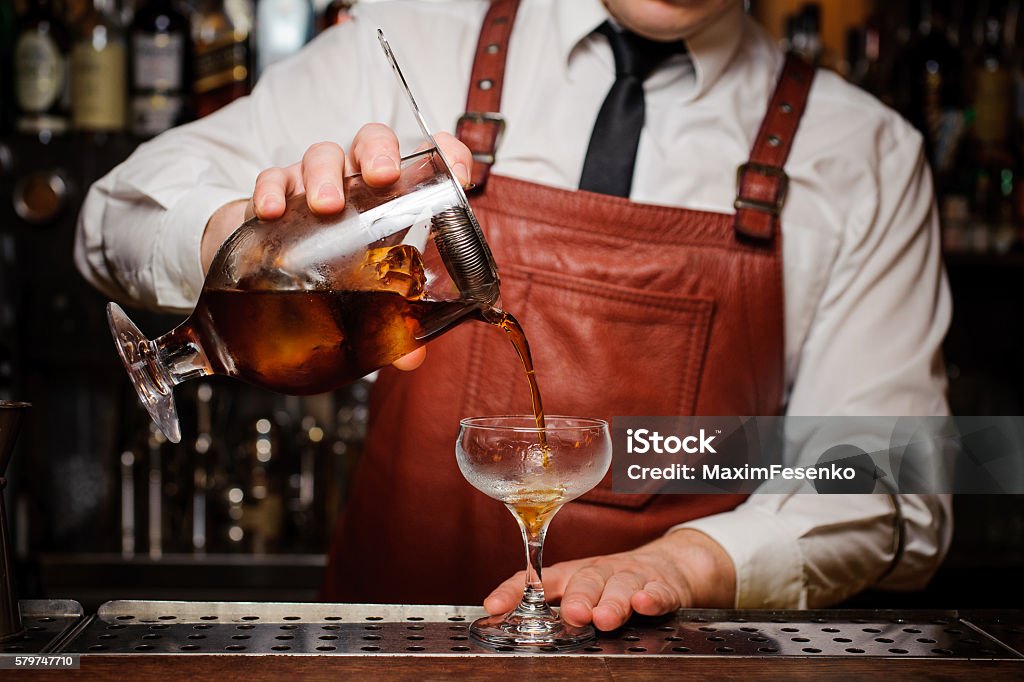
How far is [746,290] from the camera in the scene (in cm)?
141

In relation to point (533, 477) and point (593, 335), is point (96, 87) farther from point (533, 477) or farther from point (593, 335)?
point (533, 477)

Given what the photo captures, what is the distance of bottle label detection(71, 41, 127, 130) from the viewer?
2.21 metres

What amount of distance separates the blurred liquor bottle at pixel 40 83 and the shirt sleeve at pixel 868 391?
155 cm

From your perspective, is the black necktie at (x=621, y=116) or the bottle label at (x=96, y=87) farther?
the bottle label at (x=96, y=87)

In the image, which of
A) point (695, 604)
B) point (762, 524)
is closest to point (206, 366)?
point (695, 604)

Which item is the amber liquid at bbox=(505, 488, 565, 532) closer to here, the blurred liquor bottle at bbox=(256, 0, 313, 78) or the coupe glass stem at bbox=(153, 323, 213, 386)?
the coupe glass stem at bbox=(153, 323, 213, 386)

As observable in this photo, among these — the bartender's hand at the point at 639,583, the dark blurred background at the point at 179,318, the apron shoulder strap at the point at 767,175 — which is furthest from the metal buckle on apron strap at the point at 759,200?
the dark blurred background at the point at 179,318

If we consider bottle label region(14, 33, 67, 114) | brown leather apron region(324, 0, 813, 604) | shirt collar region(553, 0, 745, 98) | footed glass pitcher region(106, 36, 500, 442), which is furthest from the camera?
bottle label region(14, 33, 67, 114)

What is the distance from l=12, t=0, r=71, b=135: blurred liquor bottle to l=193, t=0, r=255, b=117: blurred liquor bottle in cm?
26

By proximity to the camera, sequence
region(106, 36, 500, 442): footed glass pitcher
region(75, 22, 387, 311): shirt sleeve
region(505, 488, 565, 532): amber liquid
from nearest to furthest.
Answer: region(106, 36, 500, 442): footed glass pitcher
region(505, 488, 565, 532): amber liquid
region(75, 22, 387, 311): shirt sleeve

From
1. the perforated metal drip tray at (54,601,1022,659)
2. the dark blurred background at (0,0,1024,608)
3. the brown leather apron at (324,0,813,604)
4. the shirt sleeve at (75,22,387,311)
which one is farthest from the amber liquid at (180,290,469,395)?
the dark blurred background at (0,0,1024,608)

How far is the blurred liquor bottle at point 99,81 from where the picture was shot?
87.0 inches

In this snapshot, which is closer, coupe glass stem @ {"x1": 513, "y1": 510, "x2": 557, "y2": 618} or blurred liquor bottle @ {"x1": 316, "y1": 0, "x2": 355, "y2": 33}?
coupe glass stem @ {"x1": 513, "y1": 510, "x2": 557, "y2": 618}

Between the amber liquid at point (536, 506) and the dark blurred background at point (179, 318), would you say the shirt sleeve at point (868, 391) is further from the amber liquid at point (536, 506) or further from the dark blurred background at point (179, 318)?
the dark blurred background at point (179, 318)
